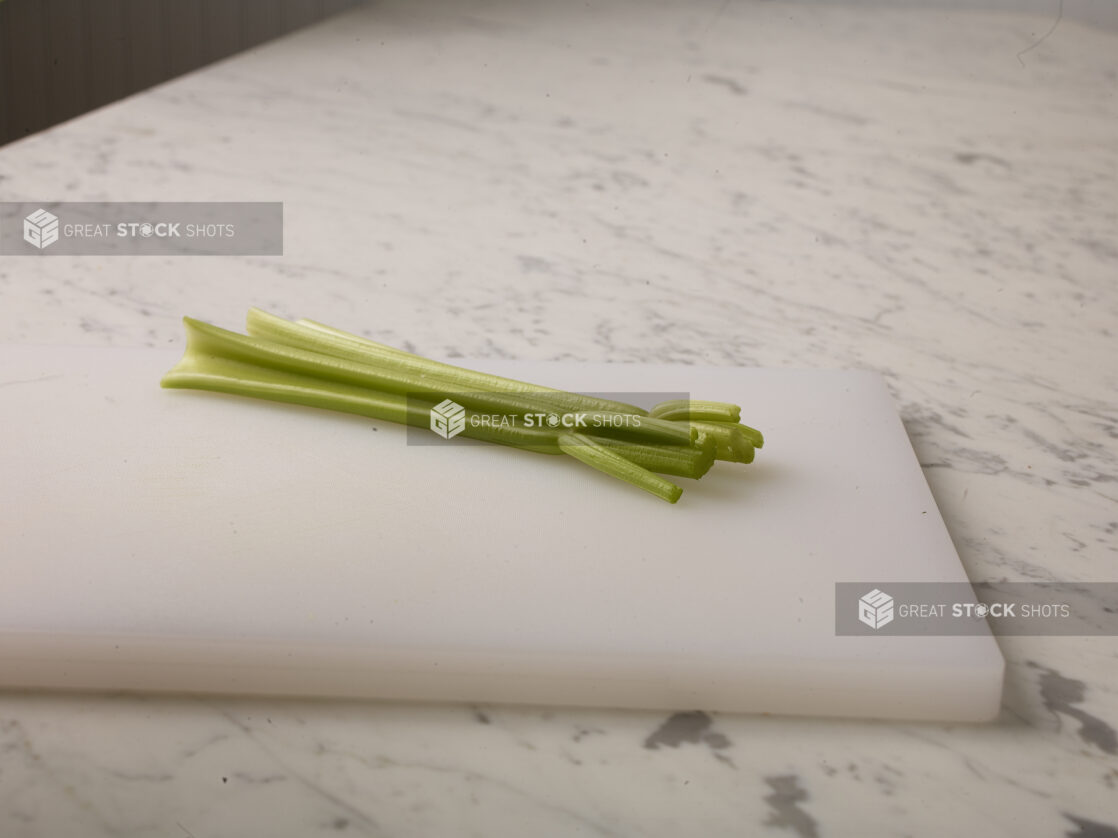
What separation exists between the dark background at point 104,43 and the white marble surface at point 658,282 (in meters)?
0.32

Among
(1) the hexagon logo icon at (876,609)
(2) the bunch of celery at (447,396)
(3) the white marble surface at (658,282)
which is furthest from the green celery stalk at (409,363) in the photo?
(1) the hexagon logo icon at (876,609)

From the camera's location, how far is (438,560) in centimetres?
121

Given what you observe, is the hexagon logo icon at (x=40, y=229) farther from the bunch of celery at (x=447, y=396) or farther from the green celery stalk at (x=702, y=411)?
the green celery stalk at (x=702, y=411)

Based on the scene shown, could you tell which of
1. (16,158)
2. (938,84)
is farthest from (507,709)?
(938,84)

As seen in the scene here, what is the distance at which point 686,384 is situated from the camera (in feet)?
5.21

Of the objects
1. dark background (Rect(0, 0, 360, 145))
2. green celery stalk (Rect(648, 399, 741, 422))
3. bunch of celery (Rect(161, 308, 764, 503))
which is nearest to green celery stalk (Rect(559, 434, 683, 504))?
bunch of celery (Rect(161, 308, 764, 503))

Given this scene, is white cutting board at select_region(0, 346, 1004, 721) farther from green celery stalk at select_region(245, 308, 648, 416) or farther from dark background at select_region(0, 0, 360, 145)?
dark background at select_region(0, 0, 360, 145)

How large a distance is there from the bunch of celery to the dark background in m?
1.81

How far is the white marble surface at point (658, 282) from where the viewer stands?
1.00 m

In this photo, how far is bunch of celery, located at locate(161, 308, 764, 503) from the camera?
53.5 inches

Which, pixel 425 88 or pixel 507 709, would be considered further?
pixel 425 88

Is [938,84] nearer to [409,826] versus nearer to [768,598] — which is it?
[768,598]

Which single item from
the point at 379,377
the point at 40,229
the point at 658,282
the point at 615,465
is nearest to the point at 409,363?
the point at 379,377

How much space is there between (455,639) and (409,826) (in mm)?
194
